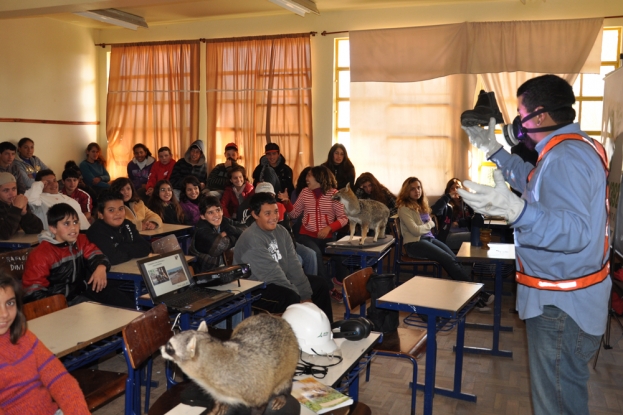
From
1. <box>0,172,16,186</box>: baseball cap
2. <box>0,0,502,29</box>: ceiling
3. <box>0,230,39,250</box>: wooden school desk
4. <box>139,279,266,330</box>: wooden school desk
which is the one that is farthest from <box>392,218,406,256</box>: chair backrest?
<box>0,172,16,186</box>: baseball cap

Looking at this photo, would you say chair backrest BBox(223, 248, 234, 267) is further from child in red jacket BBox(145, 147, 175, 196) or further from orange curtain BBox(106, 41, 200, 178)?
orange curtain BBox(106, 41, 200, 178)

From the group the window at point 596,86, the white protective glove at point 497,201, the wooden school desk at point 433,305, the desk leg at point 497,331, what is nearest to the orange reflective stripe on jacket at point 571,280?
the white protective glove at point 497,201

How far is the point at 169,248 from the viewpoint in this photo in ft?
14.8

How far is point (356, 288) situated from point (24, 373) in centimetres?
182

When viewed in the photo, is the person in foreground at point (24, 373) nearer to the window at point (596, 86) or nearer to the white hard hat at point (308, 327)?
the white hard hat at point (308, 327)

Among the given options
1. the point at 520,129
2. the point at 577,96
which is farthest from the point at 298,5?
the point at 520,129

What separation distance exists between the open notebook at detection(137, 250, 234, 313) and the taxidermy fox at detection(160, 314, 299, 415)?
122 cm

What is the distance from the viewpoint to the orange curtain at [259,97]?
8.20m

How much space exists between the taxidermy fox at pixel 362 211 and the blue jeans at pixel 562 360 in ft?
10.2

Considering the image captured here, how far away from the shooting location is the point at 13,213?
181 inches

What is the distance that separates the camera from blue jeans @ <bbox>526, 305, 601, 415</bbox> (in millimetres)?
1929

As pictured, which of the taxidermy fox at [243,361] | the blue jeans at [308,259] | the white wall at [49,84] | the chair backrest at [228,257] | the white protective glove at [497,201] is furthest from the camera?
the white wall at [49,84]

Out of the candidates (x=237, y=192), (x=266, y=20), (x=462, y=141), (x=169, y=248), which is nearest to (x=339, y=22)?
(x=266, y=20)

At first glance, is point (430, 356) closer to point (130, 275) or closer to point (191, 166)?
point (130, 275)
